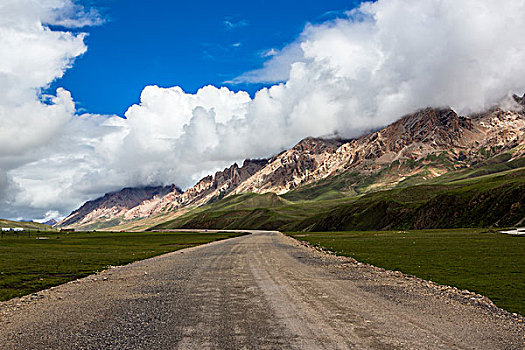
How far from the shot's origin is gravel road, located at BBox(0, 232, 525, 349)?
38.4 feet

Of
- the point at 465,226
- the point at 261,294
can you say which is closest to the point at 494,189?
the point at 465,226

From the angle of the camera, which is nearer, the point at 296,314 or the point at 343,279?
the point at 296,314

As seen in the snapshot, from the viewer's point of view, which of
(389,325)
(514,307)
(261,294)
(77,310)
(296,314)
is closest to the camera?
(389,325)

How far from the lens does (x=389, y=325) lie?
1327 centimetres

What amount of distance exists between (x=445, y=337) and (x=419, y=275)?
1563 centimetres

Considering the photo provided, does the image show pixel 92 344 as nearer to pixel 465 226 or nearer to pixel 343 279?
pixel 343 279

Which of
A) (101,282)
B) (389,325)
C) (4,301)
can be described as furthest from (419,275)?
(4,301)

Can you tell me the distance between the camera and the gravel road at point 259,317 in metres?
11.7

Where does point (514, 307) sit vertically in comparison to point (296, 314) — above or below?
below

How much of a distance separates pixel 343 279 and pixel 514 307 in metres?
10.6

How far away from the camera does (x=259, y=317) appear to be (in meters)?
14.4

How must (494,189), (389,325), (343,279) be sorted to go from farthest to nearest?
(494,189) → (343,279) → (389,325)


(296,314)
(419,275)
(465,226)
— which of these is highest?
(296,314)

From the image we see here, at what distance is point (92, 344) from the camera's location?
11945 millimetres
